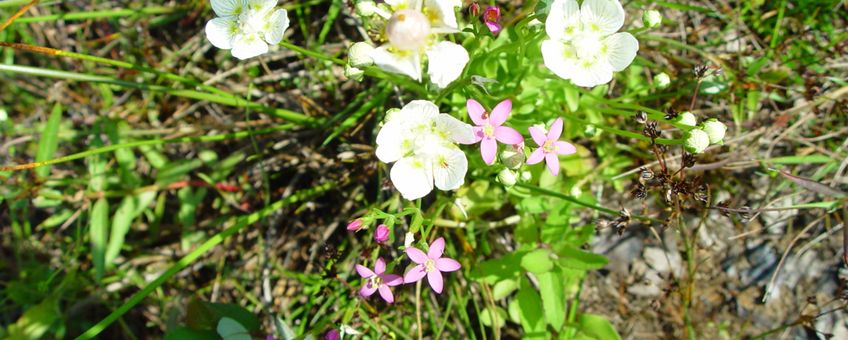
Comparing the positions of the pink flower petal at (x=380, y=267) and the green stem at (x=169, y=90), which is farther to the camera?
the green stem at (x=169, y=90)

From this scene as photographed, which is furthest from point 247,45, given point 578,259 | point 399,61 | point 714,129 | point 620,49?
point 714,129

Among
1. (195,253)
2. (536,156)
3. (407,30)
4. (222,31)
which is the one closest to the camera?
(407,30)

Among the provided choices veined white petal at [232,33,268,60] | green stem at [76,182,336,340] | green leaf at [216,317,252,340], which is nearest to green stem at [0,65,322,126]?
green stem at [76,182,336,340]

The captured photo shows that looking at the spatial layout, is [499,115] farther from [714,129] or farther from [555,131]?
[714,129]

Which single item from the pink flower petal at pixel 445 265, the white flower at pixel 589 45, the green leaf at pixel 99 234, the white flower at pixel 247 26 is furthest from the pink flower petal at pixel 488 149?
the green leaf at pixel 99 234

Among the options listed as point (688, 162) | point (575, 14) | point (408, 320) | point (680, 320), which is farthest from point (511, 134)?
point (680, 320)

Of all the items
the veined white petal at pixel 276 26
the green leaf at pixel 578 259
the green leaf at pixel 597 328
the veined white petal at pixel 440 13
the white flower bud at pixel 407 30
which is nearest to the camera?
the white flower bud at pixel 407 30

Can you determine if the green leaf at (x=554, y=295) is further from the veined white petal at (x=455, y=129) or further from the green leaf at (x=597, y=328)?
the veined white petal at (x=455, y=129)
